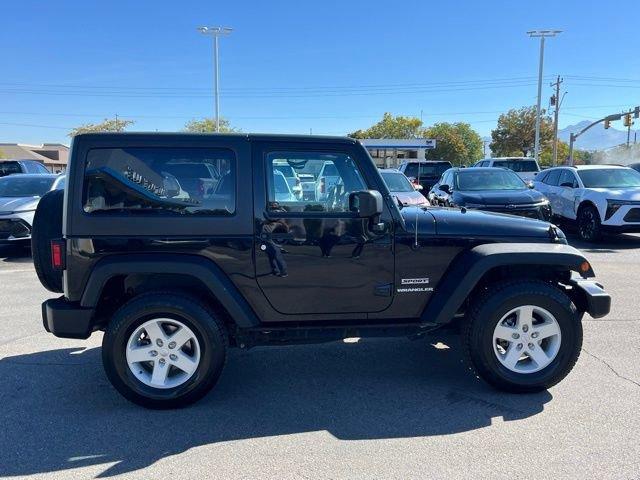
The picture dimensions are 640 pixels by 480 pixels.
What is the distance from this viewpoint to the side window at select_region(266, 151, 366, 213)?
3500 mm

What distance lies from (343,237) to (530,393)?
5.93ft

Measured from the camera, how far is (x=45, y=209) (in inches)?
144

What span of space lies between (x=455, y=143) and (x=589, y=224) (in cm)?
5356

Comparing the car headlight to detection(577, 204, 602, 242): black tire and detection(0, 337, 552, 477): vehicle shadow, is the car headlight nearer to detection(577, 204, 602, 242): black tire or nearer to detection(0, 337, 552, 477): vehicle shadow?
detection(577, 204, 602, 242): black tire

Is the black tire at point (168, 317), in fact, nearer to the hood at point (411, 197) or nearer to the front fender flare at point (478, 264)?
the front fender flare at point (478, 264)

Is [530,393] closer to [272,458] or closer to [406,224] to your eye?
[406,224]

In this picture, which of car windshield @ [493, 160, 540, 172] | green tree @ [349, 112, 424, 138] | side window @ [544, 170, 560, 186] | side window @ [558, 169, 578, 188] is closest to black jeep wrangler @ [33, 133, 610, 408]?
side window @ [558, 169, 578, 188]

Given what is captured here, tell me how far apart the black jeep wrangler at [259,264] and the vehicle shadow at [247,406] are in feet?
0.71

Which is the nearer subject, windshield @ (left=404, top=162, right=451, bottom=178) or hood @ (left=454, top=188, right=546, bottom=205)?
hood @ (left=454, top=188, right=546, bottom=205)

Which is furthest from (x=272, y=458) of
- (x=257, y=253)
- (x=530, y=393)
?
(x=530, y=393)

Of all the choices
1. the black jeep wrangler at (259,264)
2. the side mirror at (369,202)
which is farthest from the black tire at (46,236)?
the side mirror at (369,202)

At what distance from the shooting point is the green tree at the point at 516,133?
54.3 m

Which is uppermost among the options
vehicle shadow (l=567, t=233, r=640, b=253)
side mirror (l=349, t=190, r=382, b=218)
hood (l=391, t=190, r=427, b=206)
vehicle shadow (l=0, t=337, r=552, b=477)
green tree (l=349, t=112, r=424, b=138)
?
green tree (l=349, t=112, r=424, b=138)

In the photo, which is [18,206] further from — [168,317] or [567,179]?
[567,179]
